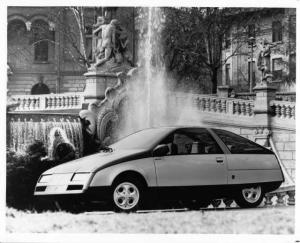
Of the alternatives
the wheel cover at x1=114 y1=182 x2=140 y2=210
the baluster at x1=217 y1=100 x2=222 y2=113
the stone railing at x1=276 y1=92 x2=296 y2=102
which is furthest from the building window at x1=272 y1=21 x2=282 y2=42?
the wheel cover at x1=114 y1=182 x2=140 y2=210

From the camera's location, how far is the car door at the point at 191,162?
1584 centimetres

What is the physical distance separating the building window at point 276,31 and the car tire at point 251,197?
346 cm

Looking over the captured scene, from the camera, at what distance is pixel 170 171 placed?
15859mm

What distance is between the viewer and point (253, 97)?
18.4m

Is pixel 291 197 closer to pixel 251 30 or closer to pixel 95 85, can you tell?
pixel 251 30

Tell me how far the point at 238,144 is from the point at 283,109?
5.79 feet

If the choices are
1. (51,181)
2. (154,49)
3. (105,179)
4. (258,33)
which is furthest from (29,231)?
(258,33)

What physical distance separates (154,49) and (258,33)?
2.31 metres

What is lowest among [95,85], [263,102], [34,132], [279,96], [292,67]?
[34,132]

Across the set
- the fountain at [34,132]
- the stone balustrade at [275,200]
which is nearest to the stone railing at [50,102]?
the fountain at [34,132]

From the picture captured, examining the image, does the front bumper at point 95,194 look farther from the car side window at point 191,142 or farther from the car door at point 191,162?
the car side window at point 191,142

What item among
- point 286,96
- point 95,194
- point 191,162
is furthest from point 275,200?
point 95,194

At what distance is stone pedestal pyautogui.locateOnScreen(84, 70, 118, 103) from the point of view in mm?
18172
